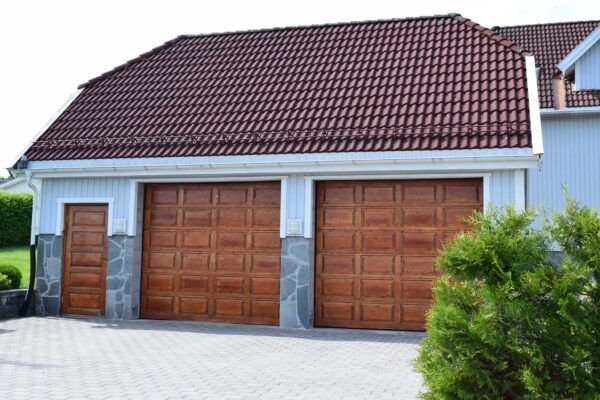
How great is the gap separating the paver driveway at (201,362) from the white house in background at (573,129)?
30.4ft

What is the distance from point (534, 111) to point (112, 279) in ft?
27.7

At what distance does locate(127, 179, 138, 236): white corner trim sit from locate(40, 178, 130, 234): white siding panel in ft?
0.27

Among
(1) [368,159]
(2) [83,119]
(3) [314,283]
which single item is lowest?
(3) [314,283]

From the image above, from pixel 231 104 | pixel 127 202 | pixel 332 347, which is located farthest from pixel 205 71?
pixel 332 347

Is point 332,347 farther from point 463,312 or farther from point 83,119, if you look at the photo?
point 83,119

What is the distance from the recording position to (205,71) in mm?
14805

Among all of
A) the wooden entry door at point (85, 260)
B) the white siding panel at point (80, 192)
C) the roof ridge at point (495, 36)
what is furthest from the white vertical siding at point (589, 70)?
the wooden entry door at point (85, 260)

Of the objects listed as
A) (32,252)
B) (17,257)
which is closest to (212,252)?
(32,252)

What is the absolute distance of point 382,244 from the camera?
37.0 feet

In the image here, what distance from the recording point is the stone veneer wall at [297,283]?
11.3 m

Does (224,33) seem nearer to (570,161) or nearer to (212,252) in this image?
(212,252)

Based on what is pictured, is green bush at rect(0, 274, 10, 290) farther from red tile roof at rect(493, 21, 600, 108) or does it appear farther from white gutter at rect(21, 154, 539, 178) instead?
red tile roof at rect(493, 21, 600, 108)

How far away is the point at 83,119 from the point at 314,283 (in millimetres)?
6654

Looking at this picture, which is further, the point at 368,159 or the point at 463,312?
the point at 368,159
